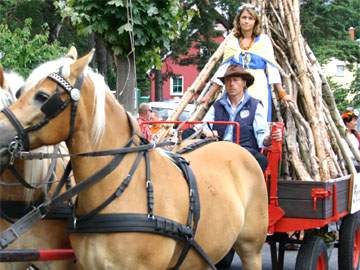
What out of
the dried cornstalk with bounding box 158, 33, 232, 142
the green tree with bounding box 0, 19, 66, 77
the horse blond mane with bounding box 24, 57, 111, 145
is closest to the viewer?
the horse blond mane with bounding box 24, 57, 111, 145

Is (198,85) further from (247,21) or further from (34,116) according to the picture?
(34,116)

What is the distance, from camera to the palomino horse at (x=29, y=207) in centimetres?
431

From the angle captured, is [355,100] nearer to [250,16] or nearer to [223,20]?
[223,20]

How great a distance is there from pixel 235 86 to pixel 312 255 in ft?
5.27

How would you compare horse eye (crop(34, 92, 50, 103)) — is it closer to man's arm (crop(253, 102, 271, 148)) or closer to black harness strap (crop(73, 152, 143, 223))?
black harness strap (crop(73, 152, 143, 223))

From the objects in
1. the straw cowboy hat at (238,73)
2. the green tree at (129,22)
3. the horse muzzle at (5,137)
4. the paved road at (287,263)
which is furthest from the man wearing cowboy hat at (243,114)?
the paved road at (287,263)

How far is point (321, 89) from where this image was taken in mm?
6898

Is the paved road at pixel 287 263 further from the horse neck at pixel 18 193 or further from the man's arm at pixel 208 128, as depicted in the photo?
the horse neck at pixel 18 193

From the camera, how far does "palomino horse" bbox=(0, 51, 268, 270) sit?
141 inches

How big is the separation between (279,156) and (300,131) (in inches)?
31.6

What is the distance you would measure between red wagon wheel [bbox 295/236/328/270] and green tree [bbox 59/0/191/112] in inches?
114

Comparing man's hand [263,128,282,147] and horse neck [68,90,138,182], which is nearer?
horse neck [68,90,138,182]

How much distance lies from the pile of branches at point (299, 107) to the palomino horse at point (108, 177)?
6.66ft

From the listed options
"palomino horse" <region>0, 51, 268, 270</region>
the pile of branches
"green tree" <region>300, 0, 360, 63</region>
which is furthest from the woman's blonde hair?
"green tree" <region>300, 0, 360, 63</region>
